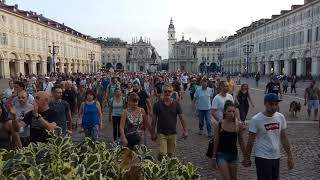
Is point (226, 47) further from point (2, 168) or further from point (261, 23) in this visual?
point (2, 168)

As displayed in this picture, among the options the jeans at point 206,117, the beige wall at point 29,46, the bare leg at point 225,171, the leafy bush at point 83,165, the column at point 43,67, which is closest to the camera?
the leafy bush at point 83,165

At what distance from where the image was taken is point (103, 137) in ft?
39.6

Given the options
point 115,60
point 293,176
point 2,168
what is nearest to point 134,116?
point 293,176

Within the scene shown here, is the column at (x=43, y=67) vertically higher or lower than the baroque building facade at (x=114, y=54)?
lower

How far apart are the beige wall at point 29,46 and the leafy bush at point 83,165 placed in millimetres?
55643

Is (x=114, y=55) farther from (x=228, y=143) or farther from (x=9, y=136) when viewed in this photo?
(x=228, y=143)

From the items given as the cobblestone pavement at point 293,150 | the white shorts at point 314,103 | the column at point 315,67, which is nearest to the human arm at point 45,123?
the cobblestone pavement at point 293,150

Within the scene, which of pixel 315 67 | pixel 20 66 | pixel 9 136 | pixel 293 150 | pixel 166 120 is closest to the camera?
pixel 9 136

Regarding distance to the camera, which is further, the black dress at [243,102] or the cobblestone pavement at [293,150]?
the black dress at [243,102]

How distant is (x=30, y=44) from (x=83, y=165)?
6854cm

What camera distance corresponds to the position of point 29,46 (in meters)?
67.1

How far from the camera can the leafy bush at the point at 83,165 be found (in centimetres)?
300

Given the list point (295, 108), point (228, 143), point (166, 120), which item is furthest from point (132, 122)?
point (295, 108)

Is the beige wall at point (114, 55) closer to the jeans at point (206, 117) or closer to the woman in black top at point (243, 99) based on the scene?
the jeans at point (206, 117)
